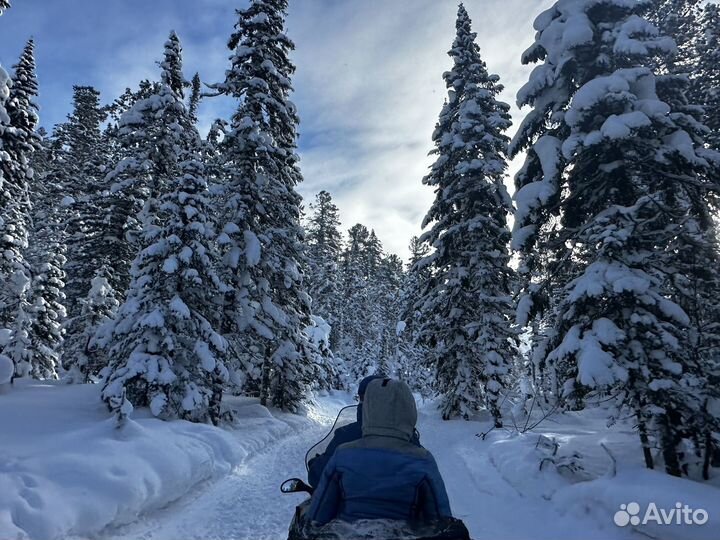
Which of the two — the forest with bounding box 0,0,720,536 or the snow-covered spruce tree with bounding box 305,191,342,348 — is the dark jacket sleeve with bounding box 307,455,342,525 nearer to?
the forest with bounding box 0,0,720,536

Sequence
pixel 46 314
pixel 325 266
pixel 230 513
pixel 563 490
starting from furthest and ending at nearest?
pixel 325 266, pixel 46 314, pixel 563 490, pixel 230 513

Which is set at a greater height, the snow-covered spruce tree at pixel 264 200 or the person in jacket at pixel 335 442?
the snow-covered spruce tree at pixel 264 200

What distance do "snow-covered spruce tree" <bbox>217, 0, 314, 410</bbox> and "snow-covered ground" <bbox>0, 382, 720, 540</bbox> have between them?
6.28 meters

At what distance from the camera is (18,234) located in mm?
21047

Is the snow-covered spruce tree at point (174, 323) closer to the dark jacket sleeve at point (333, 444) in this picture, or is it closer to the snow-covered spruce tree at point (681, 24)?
the dark jacket sleeve at point (333, 444)

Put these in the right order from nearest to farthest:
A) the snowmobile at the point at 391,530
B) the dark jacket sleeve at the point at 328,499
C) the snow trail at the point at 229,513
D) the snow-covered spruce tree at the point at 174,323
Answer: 1. the snowmobile at the point at 391,530
2. the dark jacket sleeve at the point at 328,499
3. the snow trail at the point at 229,513
4. the snow-covered spruce tree at the point at 174,323

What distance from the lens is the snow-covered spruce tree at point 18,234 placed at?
1894cm

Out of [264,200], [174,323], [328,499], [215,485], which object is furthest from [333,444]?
[264,200]

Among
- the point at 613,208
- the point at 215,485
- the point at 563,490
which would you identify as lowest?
the point at 215,485

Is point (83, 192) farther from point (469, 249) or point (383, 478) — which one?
point (383, 478)

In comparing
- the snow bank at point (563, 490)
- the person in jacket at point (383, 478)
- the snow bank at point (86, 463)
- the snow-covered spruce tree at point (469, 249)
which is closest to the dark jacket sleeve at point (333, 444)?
the person in jacket at point (383, 478)

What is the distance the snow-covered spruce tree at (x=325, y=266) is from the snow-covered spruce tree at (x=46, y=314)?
63.4 ft

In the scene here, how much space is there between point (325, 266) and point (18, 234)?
24016 mm

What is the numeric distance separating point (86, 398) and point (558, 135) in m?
14.4
